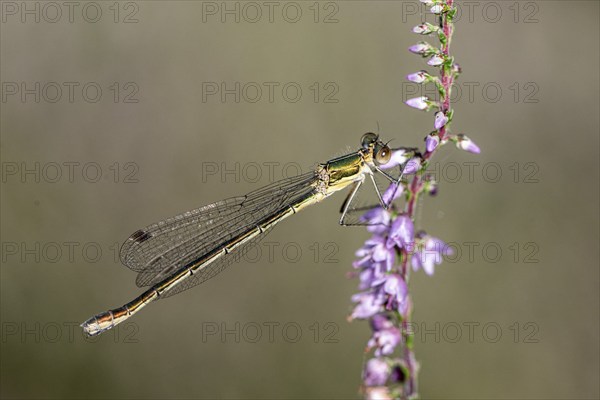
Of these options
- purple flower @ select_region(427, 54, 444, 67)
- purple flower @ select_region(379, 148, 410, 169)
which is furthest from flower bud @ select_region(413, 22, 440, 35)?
purple flower @ select_region(379, 148, 410, 169)

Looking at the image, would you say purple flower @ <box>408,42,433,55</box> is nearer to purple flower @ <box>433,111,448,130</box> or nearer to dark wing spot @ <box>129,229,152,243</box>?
purple flower @ <box>433,111,448,130</box>

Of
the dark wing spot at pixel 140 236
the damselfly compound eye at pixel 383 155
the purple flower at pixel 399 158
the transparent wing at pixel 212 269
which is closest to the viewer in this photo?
the purple flower at pixel 399 158

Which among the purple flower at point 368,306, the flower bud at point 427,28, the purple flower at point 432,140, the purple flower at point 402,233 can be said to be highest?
the flower bud at point 427,28

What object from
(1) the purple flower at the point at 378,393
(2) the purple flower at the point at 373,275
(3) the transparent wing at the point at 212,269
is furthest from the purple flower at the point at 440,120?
(3) the transparent wing at the point at 212,269

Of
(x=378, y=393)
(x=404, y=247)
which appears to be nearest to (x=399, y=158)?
(x=404, y=247)

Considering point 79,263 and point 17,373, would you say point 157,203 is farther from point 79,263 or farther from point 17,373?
point 17,373

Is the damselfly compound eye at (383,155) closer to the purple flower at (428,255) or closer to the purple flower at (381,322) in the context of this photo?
the purple flower at (428,255)

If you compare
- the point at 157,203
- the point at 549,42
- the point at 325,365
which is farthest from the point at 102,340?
the point at 549,42
